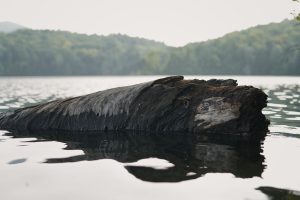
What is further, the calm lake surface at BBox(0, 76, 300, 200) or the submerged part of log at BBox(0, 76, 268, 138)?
the submerged part of log at BBox(0, 76, 268, 138)

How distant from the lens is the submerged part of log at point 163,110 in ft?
46.3

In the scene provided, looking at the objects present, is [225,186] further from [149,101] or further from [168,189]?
[149,101]

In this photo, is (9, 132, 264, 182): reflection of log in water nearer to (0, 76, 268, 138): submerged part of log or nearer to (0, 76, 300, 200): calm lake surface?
(0, 76, 300, 200): calm lake surface

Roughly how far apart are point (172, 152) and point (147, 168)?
2129 mm

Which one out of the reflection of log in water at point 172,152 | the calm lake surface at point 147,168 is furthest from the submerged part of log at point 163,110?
the calm lake surface at point 147,168

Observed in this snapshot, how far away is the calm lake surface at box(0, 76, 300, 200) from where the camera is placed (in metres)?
7.03

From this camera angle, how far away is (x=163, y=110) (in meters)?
14.8

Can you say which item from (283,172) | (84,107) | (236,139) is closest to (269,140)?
(236,139)

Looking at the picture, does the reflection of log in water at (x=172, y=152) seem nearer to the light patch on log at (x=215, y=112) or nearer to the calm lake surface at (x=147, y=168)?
the calm lake surface at (x=147, y=168)

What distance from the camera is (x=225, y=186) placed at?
7297 mm

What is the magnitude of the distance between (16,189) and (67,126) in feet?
29.0

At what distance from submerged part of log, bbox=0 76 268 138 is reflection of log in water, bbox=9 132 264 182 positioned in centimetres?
94

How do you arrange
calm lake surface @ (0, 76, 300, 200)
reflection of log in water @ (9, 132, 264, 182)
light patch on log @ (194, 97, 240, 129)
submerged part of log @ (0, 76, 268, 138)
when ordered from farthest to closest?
submerged part of log @ (0, 76, 268, 138)
light patch on log @ (194, 97, 240, 129)
reflection of log in water @ (9, 132, 264, 182)
calm lake surface @ (0, 76, 300, 200)

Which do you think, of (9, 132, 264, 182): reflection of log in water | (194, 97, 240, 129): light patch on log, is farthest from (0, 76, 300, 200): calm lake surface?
(194, 97, 240, 129): light patch on log
